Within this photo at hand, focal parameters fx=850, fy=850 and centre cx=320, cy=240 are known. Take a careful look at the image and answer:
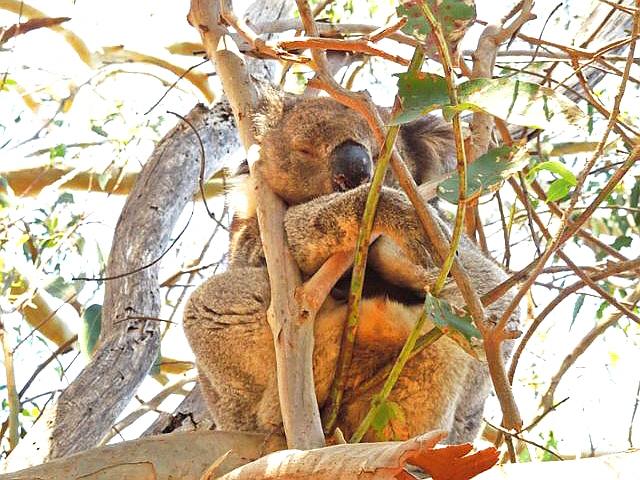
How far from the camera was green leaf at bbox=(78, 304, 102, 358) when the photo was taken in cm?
368

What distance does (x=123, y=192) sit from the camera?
5.58 m

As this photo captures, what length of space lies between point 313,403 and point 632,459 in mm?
868

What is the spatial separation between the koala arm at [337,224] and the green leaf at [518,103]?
632mm

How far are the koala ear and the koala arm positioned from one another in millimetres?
656

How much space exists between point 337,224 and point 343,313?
0.28 meters

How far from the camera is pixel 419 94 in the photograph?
161 cm

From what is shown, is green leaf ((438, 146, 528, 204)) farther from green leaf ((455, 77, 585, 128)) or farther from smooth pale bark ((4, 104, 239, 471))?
smooth pale bark ((4, 104, 239, 471))

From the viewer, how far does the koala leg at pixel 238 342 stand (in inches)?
102

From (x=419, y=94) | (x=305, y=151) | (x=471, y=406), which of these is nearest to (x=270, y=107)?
(x=305, y=151)

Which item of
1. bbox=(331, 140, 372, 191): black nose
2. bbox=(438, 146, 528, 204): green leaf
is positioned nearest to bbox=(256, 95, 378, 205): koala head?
bbox=(331, 140, 372, 191): black nose

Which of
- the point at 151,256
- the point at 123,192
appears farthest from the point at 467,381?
the point at 123,192

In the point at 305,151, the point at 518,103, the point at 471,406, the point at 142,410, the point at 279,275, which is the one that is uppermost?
the point at 305,151

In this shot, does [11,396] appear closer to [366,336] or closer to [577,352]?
[366,336]

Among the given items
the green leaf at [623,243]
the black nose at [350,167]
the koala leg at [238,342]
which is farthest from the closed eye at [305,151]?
the green leaf at [623,243]
